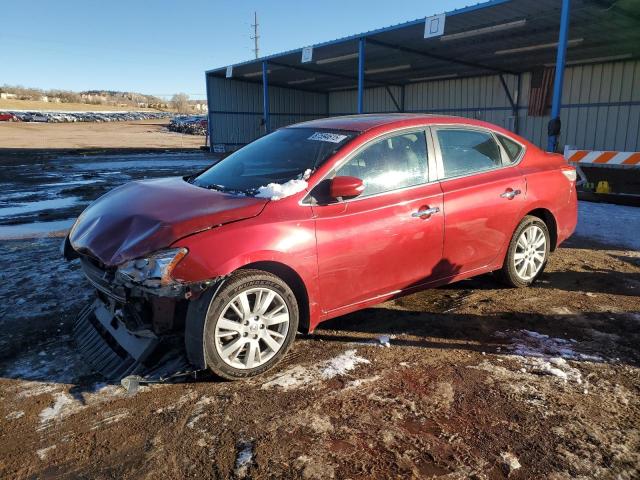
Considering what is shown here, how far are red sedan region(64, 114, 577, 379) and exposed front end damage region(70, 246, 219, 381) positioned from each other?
0.04ft

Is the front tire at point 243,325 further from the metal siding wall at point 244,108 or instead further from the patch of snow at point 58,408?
the metal siding wall at point 244,108

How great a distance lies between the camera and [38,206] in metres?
9.38

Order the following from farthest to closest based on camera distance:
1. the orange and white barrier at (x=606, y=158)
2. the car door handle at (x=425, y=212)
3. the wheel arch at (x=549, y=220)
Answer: the orange and white barrier at (x=606, y=158), the wheel arch at (x=549, y=220), the car door handle at (x=425, y=212)

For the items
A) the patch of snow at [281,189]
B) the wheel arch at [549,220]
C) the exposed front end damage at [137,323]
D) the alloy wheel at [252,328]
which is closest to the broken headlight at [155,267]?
the exposed front end damage at [137,323]

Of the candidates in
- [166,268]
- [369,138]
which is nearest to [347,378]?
[166,268]

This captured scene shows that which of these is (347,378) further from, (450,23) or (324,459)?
(450,23)

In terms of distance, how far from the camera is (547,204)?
4762mm

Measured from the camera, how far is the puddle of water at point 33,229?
6.85 m

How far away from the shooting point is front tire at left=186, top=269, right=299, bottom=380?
291 centimetres

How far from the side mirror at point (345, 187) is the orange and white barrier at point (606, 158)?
784 centimetres

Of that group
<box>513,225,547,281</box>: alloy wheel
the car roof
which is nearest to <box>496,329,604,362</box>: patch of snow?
<box>513,225,547,281</box>: alloy wheel

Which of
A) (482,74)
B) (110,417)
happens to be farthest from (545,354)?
(482,74)

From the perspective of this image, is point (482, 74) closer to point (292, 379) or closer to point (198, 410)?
point (292, 379)

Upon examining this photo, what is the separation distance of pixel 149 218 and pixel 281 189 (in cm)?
90
